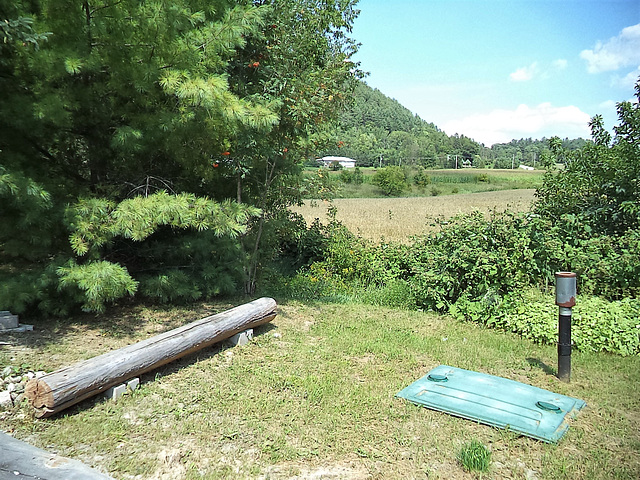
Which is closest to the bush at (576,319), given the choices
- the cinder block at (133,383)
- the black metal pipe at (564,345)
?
the black metal pipe at (564,345)

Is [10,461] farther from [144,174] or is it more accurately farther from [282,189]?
[282,189]

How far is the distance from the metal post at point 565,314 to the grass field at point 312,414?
6.1 inches

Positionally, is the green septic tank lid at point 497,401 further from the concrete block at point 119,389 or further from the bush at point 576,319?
the concrete block at point 119,389

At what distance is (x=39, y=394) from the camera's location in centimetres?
372

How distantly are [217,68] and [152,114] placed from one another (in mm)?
1096

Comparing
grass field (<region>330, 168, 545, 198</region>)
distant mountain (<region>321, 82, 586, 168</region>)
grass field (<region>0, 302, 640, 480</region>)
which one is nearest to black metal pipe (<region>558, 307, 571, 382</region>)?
grass field (<region>0, 302, 640, 480</region>)

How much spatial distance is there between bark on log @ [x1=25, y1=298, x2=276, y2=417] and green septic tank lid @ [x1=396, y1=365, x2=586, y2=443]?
6.44 ft

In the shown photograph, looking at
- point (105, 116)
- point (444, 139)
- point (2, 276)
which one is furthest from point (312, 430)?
point (444, 139)

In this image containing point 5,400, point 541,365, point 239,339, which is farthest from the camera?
point 239,339

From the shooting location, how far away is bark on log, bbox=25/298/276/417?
3.74 metres

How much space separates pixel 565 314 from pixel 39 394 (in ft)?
14.8

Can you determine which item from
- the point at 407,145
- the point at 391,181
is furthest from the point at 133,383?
the point at 407,145

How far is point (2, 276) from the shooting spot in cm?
568

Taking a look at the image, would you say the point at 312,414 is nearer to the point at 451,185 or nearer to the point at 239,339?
the point at 239,339
